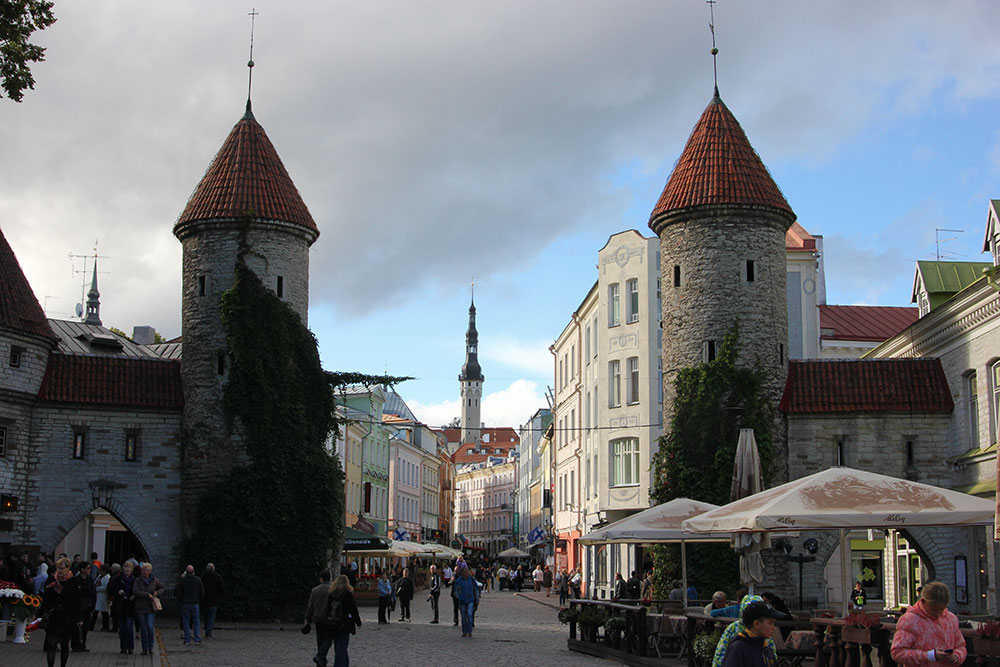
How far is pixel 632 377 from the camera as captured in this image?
4806 centimetres

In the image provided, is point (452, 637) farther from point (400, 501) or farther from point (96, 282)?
point (400, 501)

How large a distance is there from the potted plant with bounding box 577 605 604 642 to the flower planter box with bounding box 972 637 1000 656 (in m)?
10.7

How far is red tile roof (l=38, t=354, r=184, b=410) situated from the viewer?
3161 cm

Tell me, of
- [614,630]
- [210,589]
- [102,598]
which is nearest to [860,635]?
[614,630]

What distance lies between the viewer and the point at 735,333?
30.6 metres

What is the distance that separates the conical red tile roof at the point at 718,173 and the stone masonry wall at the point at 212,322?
10022 millimetres

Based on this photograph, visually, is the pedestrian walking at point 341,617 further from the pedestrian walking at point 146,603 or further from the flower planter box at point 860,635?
the flower planter box at point 860,635

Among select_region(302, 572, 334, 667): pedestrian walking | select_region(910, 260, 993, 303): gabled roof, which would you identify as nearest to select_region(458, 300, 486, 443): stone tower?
select_region(910, 260, 993, 303): gabled roof

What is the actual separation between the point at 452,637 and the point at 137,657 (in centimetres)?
852

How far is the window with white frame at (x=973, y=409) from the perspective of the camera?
29.0 m

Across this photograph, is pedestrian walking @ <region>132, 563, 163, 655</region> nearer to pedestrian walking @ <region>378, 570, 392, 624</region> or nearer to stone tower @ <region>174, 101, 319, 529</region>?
stone tower @ <region>174, 101, 319, 529</region>

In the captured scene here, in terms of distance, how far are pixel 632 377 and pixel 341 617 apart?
3316 cm

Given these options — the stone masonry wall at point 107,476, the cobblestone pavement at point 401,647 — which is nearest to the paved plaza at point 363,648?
the cobblestone pavement at point 401,647

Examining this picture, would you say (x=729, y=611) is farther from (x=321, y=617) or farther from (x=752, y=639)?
(x=752, y=639)
